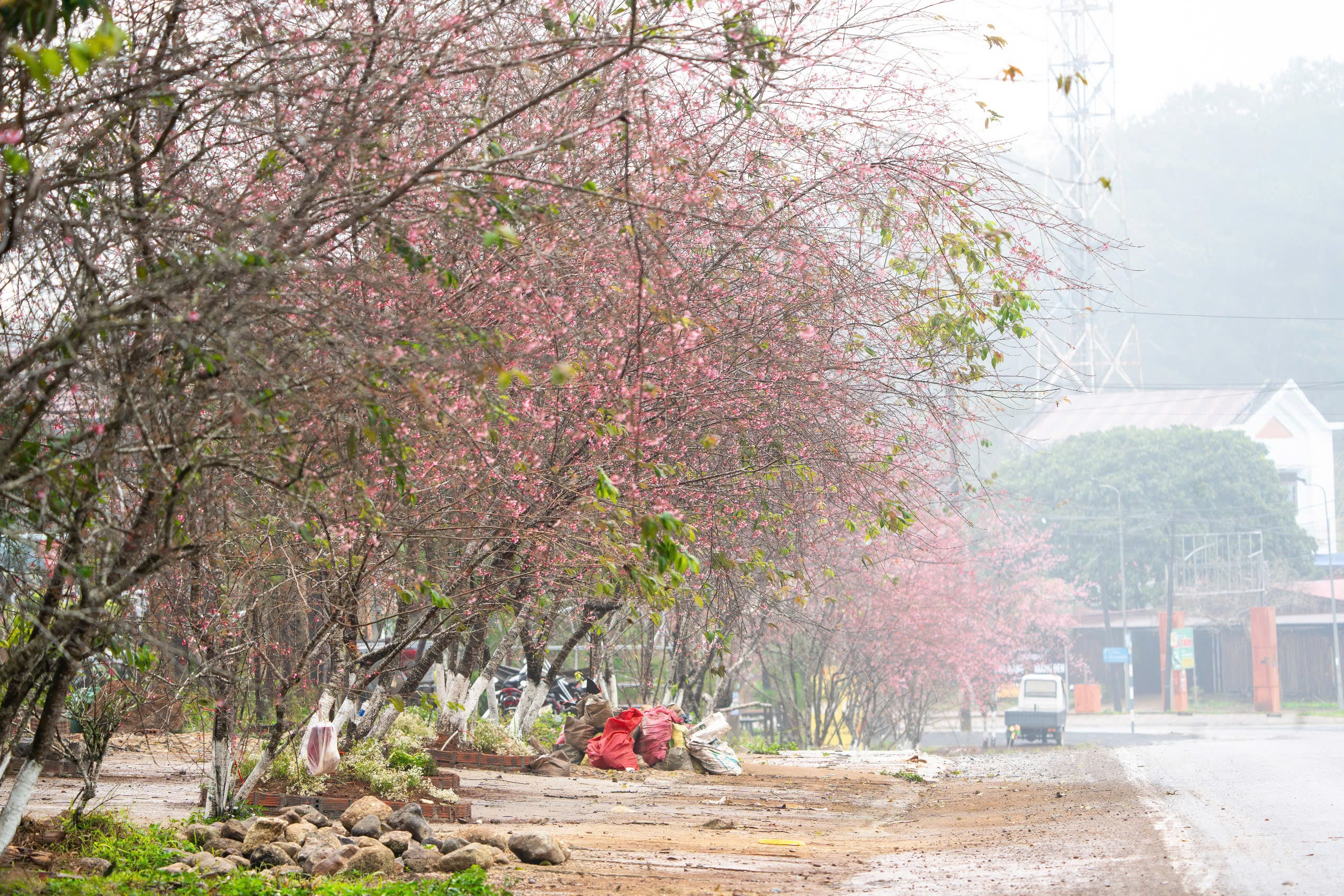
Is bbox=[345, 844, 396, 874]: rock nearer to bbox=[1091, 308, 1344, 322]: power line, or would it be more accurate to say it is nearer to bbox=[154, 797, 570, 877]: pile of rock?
bbox=[154, 797, 570, 877]: pile of rock

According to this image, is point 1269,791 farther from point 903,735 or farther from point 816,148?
point 903,735

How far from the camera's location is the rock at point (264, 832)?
314 inches

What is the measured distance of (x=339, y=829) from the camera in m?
8.70

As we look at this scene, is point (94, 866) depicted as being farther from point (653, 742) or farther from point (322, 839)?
point (653, 742)

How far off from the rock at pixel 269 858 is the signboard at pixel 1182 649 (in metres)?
49.1

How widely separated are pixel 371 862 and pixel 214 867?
0.88 metres

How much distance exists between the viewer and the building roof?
64.4 meters

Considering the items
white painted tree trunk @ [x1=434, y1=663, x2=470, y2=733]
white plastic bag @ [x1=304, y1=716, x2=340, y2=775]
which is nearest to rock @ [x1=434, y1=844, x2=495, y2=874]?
white plastic bag @ [x1=304, y1=716, x2=340, y2=775]

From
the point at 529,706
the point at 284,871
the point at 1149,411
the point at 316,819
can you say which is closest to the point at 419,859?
the point at 284,871

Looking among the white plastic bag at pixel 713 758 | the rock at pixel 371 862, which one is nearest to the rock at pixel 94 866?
the rock at pixel 371 862

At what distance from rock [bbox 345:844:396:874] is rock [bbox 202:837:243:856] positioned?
741 millimetres

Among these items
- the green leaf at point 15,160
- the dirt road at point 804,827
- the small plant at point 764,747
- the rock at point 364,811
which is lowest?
the small plant at point 764,747

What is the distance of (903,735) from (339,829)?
103ft

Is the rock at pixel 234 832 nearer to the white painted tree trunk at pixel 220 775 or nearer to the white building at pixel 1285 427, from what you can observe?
the white painted tree trunk at pixel 220 775
